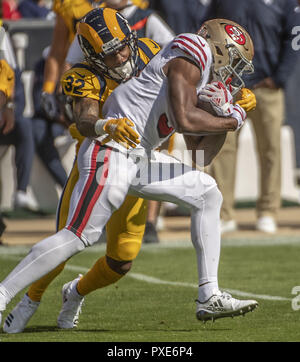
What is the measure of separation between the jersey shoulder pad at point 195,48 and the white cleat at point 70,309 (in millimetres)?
1325

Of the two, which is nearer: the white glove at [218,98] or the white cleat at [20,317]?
the white glove at [218,98]

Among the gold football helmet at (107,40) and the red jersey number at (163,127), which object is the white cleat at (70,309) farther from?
the gold football helmet at (107,40)

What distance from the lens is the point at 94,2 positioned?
755 cm

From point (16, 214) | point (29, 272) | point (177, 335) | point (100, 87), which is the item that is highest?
point (100, 87)

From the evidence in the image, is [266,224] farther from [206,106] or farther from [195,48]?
[195,48]

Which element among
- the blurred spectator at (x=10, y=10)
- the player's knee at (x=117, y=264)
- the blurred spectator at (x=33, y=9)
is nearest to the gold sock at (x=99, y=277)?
the player's knee at (x=117, y=264)

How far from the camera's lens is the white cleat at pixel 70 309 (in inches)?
208

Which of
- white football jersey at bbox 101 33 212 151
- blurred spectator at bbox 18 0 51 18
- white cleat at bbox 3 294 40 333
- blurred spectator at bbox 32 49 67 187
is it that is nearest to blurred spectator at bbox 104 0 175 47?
white football jersey at bbox 101 33 212 151

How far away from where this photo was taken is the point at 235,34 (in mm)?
5168

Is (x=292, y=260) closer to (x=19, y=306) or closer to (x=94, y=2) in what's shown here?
(x=94, y=2)

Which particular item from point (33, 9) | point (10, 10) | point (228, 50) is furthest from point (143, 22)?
point (10, 10)

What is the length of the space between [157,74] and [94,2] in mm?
2676
